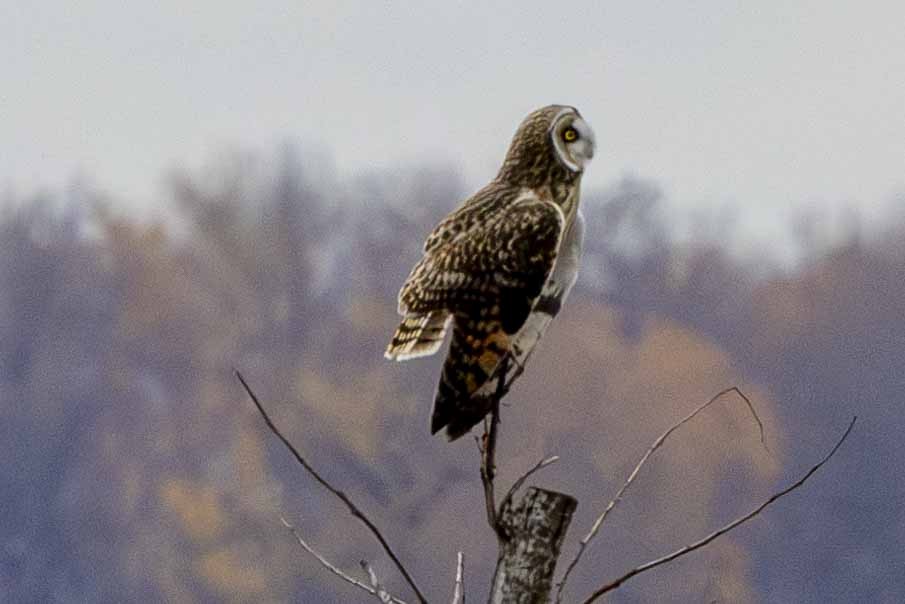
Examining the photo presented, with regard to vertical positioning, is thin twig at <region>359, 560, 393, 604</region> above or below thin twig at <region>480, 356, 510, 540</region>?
below

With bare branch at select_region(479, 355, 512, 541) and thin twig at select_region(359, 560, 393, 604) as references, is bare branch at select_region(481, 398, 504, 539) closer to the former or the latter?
bare branch at select_region(479, 355, 512, 541)

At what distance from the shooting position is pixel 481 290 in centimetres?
333

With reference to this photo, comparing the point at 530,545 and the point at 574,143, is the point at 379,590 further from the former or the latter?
the point at 574,143

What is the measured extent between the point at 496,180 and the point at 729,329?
3709 cm

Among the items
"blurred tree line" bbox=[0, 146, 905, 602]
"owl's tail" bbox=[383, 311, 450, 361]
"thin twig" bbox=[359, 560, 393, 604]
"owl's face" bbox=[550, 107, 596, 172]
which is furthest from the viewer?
"blurred tree line" bbox=[0, 146, 905, 602]

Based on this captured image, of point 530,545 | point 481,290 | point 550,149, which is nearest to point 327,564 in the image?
point 530,545

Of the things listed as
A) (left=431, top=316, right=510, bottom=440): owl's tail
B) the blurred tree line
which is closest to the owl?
(left=431, top=316, right=510, bottom=440): owl's tail

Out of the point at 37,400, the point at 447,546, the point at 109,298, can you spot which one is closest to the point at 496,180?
the point at 447,546

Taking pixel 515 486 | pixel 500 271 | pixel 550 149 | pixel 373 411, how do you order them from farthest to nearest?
pixel 373 411, pixel 550 149, pixel 500 271, pixel 515 486

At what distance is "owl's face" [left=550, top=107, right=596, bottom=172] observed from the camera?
3.52 m

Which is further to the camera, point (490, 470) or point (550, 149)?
point (550, 149)

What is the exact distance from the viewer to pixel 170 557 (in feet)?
120

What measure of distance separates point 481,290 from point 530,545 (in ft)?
1.46

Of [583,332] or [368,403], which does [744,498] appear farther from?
[368,403]
